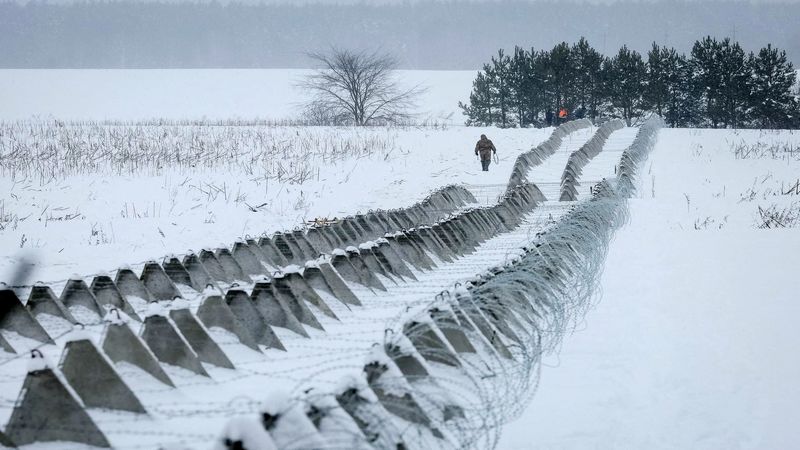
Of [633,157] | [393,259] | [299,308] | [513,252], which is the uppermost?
[299,308]

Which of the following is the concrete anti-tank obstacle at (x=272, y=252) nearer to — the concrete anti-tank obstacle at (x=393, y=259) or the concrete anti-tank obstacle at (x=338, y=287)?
the concrete anti-tank obstacle at (x=393, y=259)

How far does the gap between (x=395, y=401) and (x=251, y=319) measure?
2.83m

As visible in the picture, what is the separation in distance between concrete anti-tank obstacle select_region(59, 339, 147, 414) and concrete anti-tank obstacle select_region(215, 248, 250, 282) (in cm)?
564

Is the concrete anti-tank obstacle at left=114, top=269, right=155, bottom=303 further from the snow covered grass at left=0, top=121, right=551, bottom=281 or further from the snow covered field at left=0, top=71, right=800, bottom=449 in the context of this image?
the snow covered grass at left=0, top=121, right=551, bottom=281

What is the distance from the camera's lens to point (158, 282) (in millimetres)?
9984

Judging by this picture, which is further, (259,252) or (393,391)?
(259,252)

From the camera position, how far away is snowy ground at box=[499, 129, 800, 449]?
6.55 meters

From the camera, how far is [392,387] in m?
5.15

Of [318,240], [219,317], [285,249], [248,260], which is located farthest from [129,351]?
[318,240]

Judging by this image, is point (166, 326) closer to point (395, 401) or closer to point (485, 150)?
point (395, 401)

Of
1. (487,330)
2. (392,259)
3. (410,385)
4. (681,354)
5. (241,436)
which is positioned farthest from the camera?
(392,259)

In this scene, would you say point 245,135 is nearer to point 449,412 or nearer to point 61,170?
point 61,170

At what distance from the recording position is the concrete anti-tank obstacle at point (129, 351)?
6.28 meters

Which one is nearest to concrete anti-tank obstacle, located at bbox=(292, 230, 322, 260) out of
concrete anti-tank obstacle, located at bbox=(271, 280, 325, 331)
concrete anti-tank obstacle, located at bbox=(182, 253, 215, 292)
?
concrete anti-tank obstacle, located at bbox=(182, 253, 215, 292)
